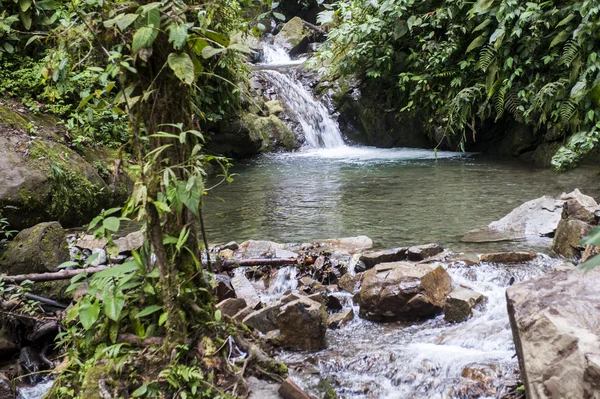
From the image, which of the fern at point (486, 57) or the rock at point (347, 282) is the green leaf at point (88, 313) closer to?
the rock at point (347, 282)

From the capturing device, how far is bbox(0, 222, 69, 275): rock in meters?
3.77

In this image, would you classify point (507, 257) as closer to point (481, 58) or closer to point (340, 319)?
point (340, 319)

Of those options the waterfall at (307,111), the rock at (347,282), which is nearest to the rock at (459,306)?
the rock at (347,282)

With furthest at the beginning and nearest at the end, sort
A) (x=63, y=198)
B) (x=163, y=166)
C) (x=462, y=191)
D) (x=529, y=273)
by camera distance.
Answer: (x=462, y=191) → (x=63, y=198) → (x=529, y=273) → (x=163, y=166)

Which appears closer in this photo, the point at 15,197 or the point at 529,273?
the point at 529,273

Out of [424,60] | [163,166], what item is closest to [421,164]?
[424,60]

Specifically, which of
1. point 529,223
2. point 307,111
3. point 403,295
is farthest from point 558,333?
point 307,111

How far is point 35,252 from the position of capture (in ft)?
12.5

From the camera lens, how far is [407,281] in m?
3.85

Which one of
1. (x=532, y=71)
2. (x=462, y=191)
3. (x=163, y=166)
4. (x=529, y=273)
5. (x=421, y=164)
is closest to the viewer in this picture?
(x=163, y=166)

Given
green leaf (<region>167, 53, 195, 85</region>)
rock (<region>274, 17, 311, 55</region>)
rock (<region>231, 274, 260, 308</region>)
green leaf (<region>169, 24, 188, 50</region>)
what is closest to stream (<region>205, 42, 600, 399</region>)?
rock (<region>231, 274, 260, 308</region>)

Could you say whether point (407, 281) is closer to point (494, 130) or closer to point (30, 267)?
point (30, 267)

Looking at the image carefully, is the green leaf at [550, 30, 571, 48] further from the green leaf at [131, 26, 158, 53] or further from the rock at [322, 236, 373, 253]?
the green leaf at [131, 26, 158, 53]

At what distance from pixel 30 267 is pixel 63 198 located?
7.50ft
